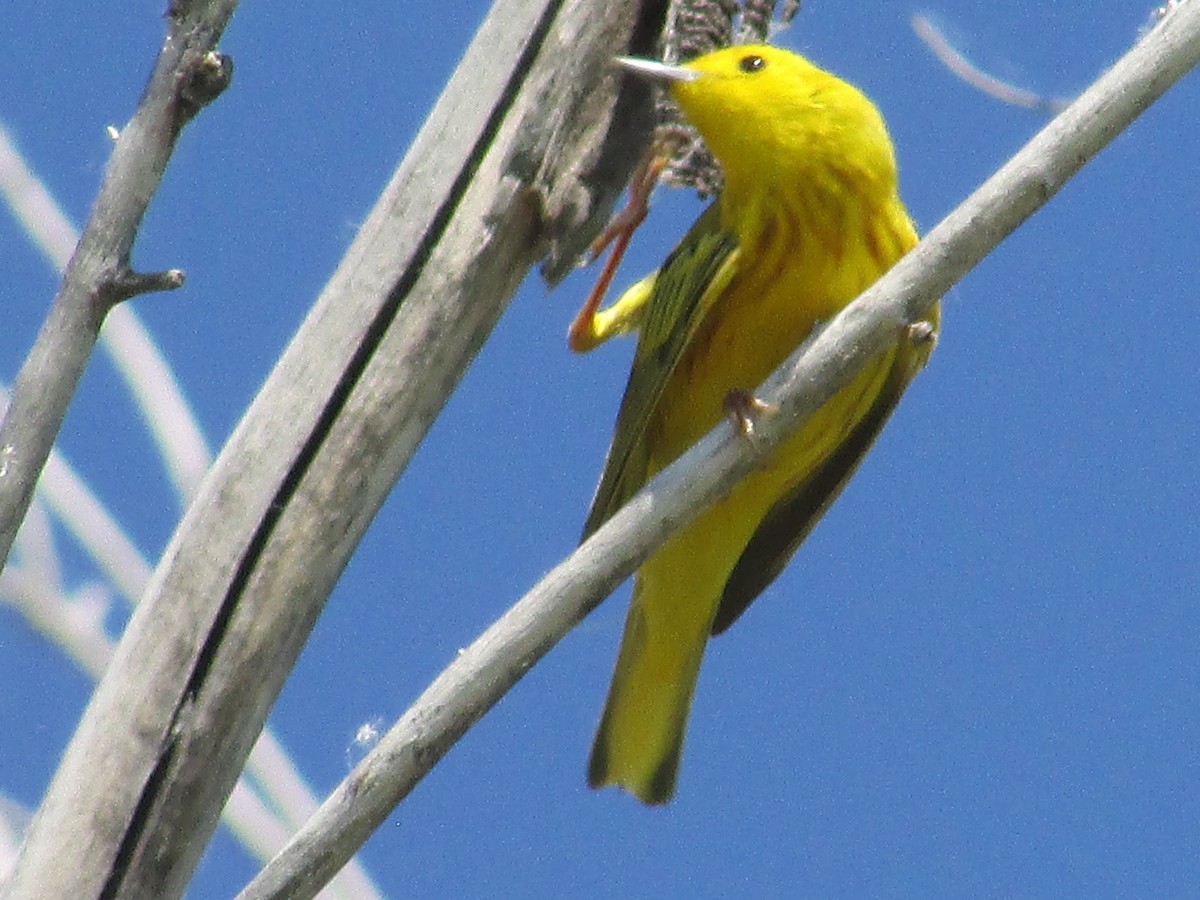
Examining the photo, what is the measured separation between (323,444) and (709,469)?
607mm

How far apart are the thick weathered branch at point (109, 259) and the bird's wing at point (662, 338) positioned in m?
1.45

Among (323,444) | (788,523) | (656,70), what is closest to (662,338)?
(656,70)

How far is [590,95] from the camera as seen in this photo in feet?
9.81

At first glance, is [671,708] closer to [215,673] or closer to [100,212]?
[215,673]

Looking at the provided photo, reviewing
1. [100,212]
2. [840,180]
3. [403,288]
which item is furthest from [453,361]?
[840,180]

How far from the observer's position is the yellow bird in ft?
10.9

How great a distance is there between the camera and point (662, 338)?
337cm

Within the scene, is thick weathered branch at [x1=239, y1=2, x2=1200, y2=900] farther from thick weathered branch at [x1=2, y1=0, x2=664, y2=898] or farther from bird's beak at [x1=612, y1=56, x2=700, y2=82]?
bird's beak at [x1=612, y1=56, x2=700, y2=82]

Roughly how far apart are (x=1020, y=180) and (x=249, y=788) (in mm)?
2194

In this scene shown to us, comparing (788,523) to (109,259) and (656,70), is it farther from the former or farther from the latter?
(109,259)

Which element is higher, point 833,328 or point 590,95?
point 590,95

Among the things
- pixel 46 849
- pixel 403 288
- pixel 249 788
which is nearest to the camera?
pixel 46 849

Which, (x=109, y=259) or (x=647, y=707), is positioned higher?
(x=647, y=707)

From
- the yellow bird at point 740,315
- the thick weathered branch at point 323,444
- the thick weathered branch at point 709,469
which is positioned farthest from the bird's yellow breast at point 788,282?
the thick weathered branch at point 709,469
